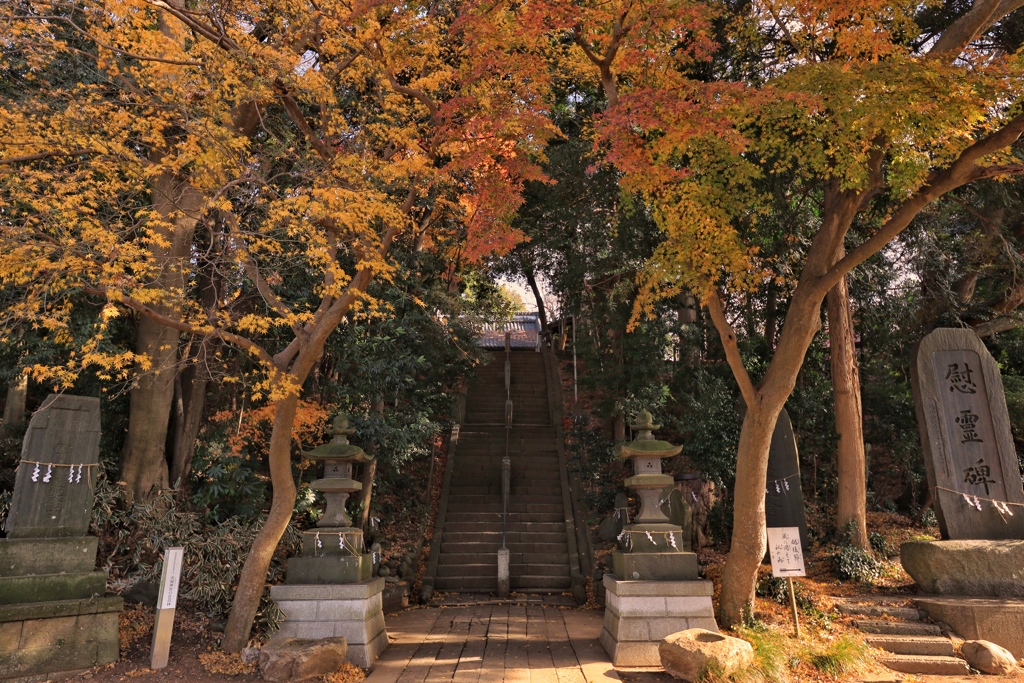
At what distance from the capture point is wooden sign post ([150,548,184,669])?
690cm

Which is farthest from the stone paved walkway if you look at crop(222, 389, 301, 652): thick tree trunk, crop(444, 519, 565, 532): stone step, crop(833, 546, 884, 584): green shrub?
crop(833, 546, 884, 584): green shrub

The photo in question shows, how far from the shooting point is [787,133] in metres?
7.87

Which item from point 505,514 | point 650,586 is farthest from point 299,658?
point 505,514

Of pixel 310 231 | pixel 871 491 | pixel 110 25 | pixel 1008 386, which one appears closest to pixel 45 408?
pixel 310 231

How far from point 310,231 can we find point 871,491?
12.6 meters

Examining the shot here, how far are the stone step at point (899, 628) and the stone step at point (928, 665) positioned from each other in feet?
1.67

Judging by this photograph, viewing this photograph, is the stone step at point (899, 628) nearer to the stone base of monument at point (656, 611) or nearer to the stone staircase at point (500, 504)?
the stone base of monument at point (656, 611)

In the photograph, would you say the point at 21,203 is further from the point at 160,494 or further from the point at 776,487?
the point at 776,487

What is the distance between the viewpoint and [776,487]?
34.8 ft

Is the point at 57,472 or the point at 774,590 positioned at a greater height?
the point at 57,472

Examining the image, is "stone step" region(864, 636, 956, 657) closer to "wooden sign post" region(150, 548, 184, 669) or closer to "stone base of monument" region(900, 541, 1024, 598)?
"stone base of monument" region(900, 541, 1024, 598)

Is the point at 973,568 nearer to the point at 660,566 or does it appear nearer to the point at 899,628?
the point at 899,628

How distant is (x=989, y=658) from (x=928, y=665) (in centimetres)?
66

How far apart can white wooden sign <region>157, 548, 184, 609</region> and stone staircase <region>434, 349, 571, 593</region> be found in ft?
18.4
